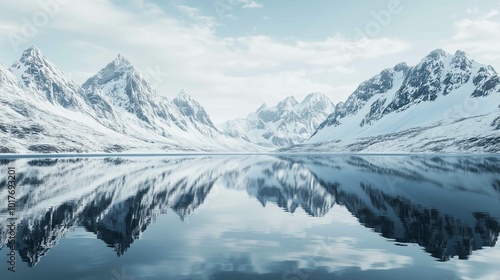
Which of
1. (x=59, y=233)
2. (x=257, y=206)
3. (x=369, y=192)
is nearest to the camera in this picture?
(x=59, y=233)

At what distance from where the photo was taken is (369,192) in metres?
63.8

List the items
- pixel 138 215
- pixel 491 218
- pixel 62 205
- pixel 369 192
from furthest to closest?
pixel 369 192 → pixel 62 205 → pixel 138 215 → pixel 491 218

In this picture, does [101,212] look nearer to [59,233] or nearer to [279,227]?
[59,233]

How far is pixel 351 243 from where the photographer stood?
31.8 meters

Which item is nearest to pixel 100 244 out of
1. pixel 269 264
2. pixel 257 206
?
pixel 269 264

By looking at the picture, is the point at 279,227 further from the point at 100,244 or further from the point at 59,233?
the point at 59,233

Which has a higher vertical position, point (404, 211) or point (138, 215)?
point (404, 211)

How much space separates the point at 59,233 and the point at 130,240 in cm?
646

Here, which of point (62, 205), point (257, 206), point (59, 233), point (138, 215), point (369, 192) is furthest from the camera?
point (369, 192)

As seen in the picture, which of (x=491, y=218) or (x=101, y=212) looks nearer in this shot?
(x=491, y=218)

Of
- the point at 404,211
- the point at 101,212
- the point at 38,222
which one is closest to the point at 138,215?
the point at 101,212

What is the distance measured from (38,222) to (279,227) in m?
22.2

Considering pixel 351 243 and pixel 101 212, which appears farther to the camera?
pixel 101 212

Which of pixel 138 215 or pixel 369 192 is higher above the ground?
pixel 369 192
